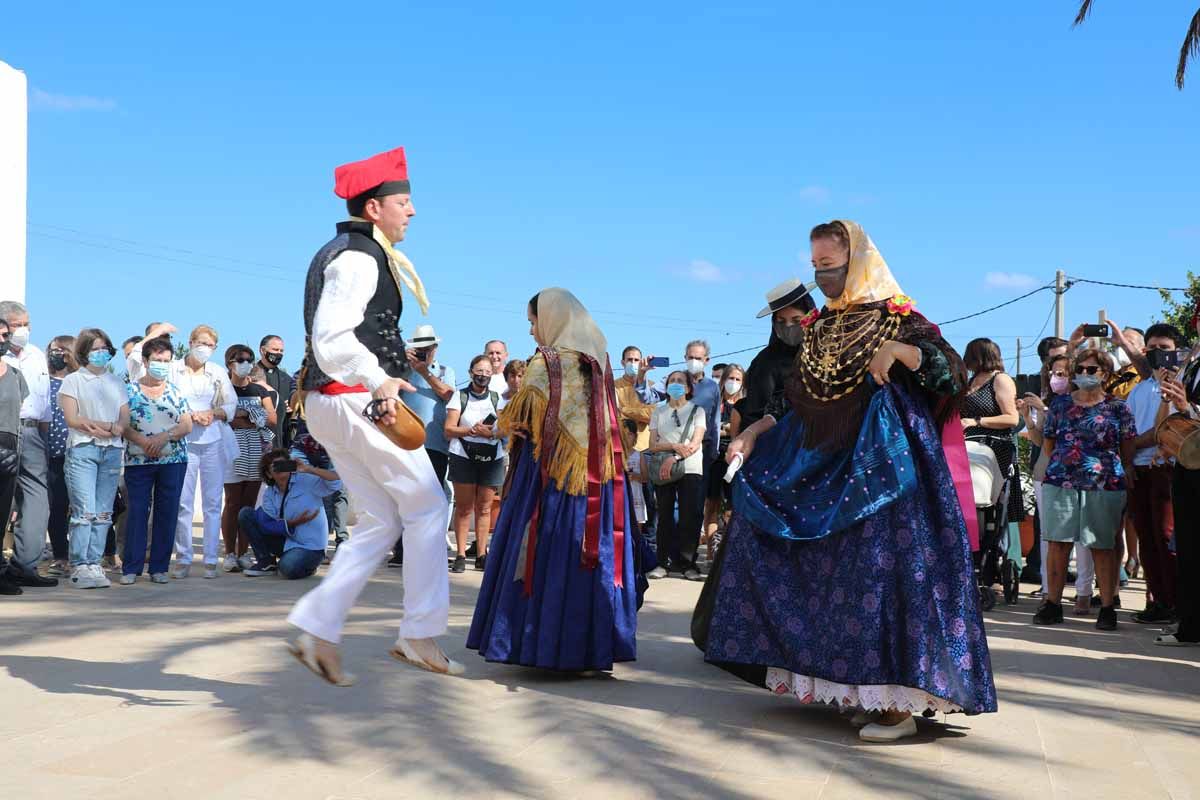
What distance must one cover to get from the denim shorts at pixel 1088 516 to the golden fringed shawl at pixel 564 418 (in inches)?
158

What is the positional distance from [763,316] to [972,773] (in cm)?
326

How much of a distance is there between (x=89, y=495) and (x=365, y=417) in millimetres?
5221

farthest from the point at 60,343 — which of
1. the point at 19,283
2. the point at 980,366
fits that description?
the point at 980,366

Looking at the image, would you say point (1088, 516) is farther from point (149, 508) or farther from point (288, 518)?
point (149, 508)

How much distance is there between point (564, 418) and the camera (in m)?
6.00

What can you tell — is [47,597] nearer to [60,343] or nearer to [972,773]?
[60,343]

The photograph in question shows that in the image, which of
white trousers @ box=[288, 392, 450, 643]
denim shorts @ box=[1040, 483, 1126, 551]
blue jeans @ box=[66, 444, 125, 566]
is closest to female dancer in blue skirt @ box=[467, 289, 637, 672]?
white trousers @ box=[288, 392, 450, 643]

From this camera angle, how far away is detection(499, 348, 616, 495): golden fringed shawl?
5977 mm

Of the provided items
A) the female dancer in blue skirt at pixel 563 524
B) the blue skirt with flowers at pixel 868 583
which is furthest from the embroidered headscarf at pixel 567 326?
the blue skirt with flowers at pixel 868 583

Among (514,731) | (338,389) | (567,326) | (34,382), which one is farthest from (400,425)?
(34,382)

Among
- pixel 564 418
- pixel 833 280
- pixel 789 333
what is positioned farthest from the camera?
pixel 789 333

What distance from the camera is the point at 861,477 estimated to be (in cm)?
476

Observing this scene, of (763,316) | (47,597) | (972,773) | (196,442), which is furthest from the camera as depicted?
(196,442)

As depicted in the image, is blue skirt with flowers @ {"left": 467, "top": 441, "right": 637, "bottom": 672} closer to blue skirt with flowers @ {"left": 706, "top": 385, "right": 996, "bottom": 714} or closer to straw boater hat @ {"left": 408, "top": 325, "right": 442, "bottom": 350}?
blue skirt with flowers @ {"left": 706, "top": 385, "right": 996, "bottom": 714}
